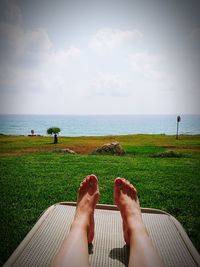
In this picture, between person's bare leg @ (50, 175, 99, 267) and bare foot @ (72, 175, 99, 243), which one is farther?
bare foot @ (72, 175, 99, 243)

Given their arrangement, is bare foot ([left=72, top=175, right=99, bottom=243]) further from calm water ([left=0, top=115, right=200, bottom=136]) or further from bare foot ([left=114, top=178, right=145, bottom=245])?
calm water ([left=0, top=115, right=200, bottom=136])

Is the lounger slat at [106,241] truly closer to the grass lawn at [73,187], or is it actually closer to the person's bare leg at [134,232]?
the person's bare leg at [134,232]

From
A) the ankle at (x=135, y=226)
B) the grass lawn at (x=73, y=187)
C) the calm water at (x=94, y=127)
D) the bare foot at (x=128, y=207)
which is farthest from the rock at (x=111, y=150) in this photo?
the calm water at (x=94, y=127)

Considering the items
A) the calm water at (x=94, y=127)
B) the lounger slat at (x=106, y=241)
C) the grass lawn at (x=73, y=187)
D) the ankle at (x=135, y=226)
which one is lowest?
the grass lawn at (x=73, y=187)

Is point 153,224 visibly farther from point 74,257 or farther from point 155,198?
→ point 155,198

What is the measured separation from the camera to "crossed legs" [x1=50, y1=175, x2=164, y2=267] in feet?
A: 2.24

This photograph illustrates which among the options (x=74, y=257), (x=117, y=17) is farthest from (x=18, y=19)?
(x=74, y=257)

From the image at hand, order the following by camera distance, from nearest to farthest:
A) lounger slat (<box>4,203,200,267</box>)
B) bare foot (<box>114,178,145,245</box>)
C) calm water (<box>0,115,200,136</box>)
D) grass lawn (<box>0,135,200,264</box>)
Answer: lounger slat (<box>4,203,200,267</box>) → bare foot (<box>114,178,145,245</box>) → grass lawn (<box>0,135,200,264</box>) → calm water (<box>0,115,200,136</box>)

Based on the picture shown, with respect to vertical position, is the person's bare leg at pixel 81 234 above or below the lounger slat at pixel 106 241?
above

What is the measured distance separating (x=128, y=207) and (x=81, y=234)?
1.34 feet

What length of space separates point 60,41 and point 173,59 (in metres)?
2.33

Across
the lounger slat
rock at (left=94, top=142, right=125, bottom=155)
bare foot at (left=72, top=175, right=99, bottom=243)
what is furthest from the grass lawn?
rock at (left=94, top=142, right=125, bottom=155)

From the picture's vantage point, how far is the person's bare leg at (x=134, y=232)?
2.24 feet

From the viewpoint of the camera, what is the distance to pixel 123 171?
10.9 ft
